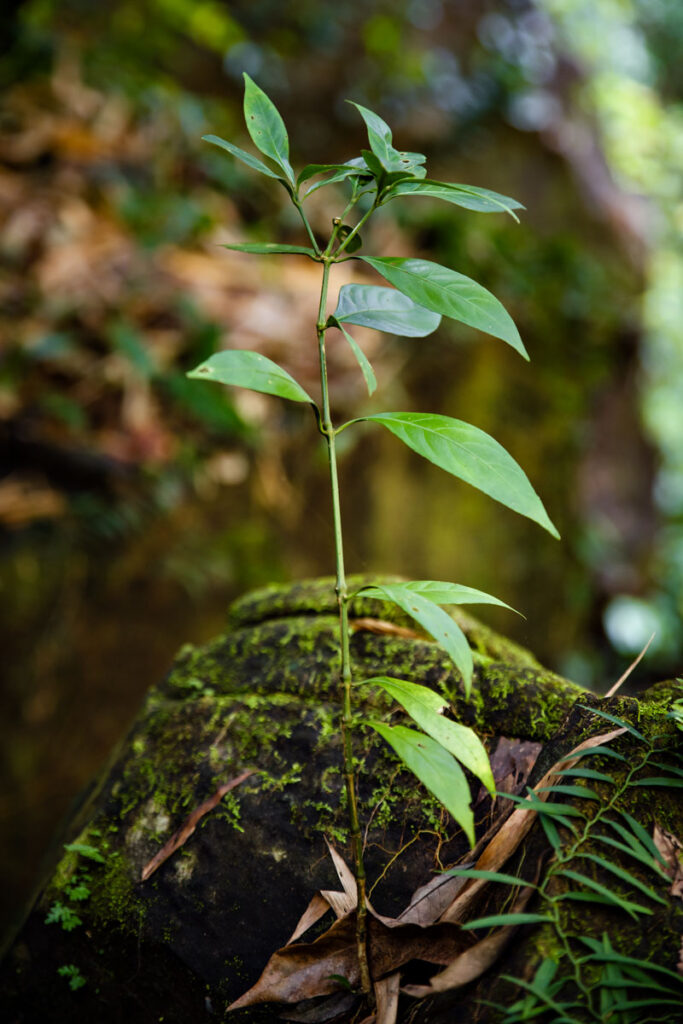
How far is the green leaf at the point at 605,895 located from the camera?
0.93 metres

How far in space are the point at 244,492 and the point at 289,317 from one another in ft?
3.41

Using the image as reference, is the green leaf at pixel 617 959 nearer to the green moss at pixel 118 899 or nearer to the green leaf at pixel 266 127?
the green moss at pixel 118 899

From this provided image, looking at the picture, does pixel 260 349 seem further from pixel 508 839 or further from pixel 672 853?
pixel 672 853

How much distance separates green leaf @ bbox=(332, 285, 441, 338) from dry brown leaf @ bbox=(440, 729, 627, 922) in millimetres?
657

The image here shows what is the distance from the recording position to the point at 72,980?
1.30 metres

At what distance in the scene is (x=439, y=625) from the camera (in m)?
0.88

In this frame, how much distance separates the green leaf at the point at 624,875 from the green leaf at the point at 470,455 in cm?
46

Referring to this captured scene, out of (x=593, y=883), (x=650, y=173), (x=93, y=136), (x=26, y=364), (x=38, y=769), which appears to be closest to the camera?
(x=593, y=883)

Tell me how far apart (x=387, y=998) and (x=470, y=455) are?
0.76 m

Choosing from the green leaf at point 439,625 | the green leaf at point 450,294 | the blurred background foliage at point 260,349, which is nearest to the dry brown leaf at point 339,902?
the green leaf at point 439,625

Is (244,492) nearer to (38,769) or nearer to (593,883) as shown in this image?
(38,769)

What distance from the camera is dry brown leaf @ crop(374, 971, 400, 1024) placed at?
3.32 feet

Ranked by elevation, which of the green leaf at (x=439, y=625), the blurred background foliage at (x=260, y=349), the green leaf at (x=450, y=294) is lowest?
the blurred background foliage at (x=260, y=349)

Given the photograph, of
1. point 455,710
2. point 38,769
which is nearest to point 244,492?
point 38,769
